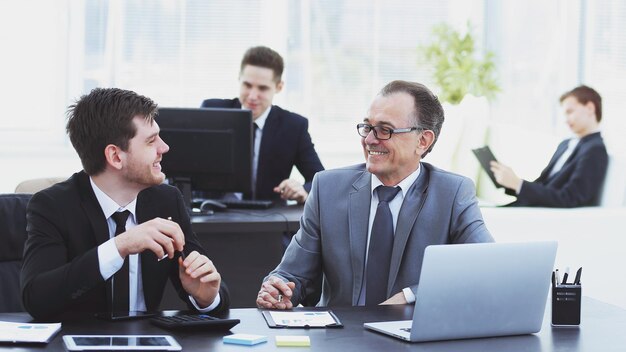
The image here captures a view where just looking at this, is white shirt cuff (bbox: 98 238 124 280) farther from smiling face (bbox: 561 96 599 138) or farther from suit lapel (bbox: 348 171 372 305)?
smiling face (bbox: 561 96 599 138)

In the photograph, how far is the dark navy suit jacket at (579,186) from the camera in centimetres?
577

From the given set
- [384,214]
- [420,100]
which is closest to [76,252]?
[384,214]

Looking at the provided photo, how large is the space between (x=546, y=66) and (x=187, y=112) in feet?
12.8

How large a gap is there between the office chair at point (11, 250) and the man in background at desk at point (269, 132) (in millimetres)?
2166

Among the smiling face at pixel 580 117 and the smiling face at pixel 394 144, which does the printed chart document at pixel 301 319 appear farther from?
the smiling face at pixel 580 117

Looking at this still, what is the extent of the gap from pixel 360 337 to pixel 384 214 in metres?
0.71

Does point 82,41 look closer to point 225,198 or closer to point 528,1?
point 225,198

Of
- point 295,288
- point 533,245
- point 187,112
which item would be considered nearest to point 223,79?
point 187,112

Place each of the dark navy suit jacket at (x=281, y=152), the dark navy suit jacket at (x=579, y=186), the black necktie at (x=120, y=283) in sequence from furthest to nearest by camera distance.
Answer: the dark navy suit jacket at (x=579, y=186) → the dark navy suit jacket at (x=281, y=152) → the black necktie at (x=120, y=283)

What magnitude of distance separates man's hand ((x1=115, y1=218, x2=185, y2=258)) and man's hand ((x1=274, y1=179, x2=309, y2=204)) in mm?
2151

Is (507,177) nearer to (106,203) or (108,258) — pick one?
(106,203)

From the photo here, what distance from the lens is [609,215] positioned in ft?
17.6

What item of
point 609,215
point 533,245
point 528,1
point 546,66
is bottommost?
point 609,215

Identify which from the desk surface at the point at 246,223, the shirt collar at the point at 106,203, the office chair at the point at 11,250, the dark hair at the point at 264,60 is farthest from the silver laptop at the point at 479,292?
the dark hair at the point at 264,60
